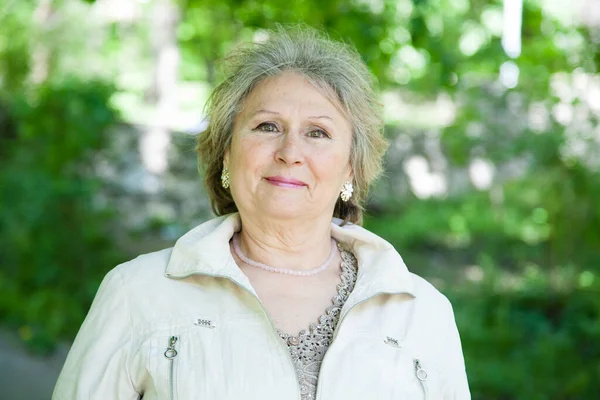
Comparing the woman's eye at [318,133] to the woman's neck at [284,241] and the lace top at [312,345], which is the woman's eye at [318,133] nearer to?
the woman's neck at [284,241]

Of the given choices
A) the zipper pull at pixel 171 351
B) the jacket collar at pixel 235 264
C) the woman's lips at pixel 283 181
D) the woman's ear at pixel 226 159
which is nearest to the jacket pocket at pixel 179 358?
the zipper pull at pixel 171 351

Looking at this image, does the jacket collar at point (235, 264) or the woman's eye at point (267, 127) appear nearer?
the jacket collar at point (235, 264)

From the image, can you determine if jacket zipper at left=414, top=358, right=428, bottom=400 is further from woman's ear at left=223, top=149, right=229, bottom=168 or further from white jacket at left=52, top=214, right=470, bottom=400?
woman's ear at left=223, top=149, right=229, bottom=168

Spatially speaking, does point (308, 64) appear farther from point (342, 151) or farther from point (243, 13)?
point (243, 13)

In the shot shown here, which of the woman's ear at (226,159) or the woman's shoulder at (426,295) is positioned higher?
the woman's ear at (226,159)

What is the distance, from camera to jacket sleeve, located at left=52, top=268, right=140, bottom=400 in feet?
6.28

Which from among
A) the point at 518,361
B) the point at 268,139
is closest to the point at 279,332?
the point at 268,139

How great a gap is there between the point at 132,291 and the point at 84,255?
3.95 metres

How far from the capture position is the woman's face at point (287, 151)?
208 cm

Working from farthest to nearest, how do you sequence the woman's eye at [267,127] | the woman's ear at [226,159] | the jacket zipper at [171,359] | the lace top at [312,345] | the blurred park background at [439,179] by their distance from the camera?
1. the blurred park background at [439,179]
2. the woman's ear at [226,159]
3. the woman's eye at [267,127]
4. the lace top at [312,345]
5. the jacket zipper at [171,359]

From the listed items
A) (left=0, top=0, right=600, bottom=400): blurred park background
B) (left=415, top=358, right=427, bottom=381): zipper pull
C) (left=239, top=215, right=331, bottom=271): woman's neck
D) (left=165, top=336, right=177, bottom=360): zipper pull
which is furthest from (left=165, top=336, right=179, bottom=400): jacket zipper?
(left=0, top=0, right=600, bottom=400): blurred park background

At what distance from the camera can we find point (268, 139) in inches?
83.3

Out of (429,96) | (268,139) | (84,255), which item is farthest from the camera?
(429,96)

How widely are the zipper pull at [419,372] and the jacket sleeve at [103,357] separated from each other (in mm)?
723
